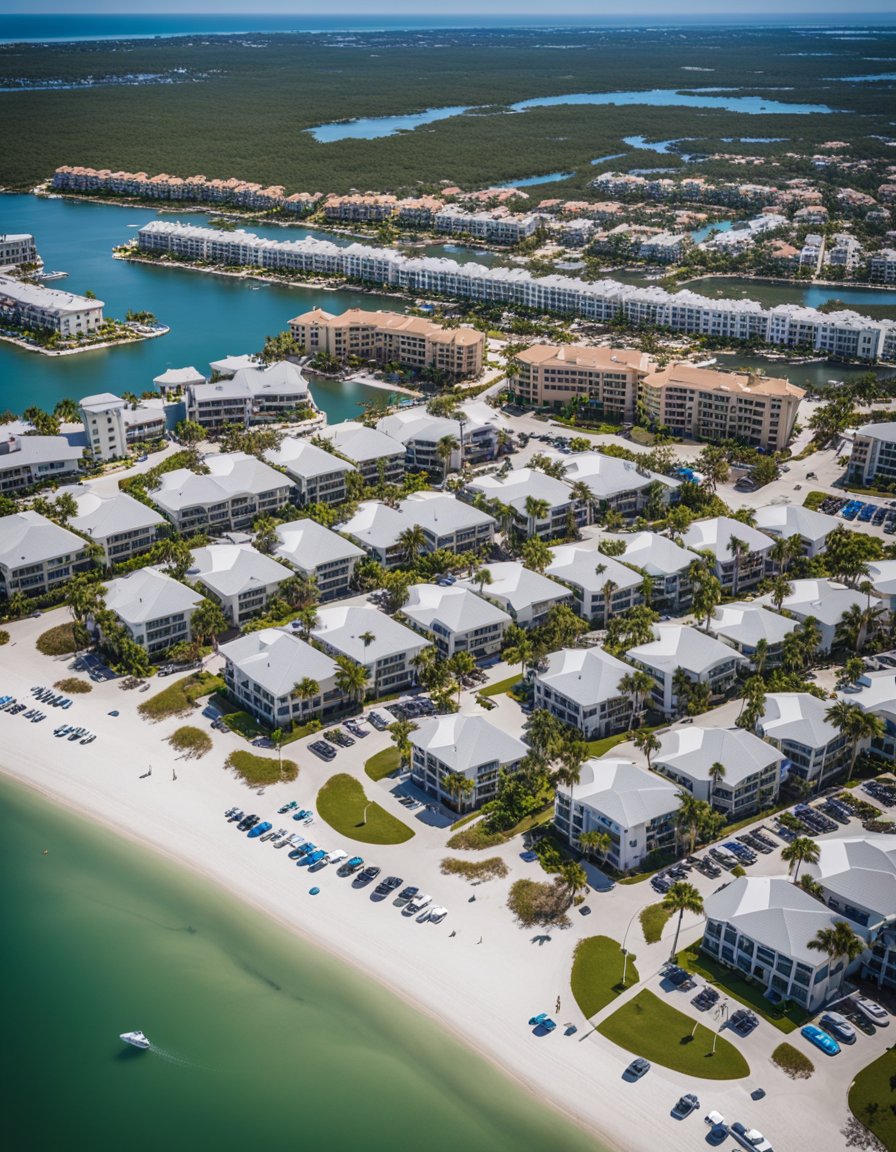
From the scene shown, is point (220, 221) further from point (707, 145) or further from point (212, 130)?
point (707, 145)

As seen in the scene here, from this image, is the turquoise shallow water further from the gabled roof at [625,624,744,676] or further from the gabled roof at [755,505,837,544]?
the gabled roof at [755,505,837,544]

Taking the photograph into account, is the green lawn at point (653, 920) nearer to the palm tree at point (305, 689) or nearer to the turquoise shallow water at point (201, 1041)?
the turquoise shallow water at point (201, 1041)

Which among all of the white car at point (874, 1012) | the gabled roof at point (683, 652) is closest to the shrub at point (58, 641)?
the gabled roof at point (683, 652)

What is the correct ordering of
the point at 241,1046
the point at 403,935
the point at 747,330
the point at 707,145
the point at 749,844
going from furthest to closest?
1. the point at 707,145
2. the point at 747,330
3. the point at 749,844
4. the point at 403,935
5. the point at 241,1046

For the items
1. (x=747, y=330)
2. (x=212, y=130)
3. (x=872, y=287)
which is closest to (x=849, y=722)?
(x=747, y=330)

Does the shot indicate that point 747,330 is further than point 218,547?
Yes

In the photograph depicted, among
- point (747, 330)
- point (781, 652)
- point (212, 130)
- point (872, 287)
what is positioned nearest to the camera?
point (781, 652)

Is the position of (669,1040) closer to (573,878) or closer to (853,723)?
(573,878)
